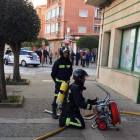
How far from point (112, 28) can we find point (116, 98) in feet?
12.2

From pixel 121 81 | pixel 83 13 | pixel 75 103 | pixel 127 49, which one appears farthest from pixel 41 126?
pixel 83 13

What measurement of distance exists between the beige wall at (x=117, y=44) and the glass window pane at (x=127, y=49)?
27cm

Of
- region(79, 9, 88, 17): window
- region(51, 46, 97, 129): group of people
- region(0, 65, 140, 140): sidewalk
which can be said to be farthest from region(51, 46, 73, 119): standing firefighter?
region(79, 9, 88, 17): window

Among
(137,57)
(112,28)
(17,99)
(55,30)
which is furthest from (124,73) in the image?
(55,30)

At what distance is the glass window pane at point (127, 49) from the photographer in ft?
26.4

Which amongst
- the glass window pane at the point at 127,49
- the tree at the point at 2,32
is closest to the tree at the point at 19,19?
the tree at the point at 2,32

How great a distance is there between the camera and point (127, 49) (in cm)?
843

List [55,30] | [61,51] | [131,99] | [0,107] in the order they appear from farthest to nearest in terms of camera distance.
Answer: [55,30] < [131,99] < [0,107] < [61,51]

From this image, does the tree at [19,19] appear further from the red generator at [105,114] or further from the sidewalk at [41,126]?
the red generator at [105,114]

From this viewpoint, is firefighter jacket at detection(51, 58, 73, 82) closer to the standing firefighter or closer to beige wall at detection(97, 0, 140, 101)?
the standing firefighter

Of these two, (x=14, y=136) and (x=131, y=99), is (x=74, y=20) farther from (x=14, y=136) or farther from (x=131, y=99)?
(x=14, y=136)

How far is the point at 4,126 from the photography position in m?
4.37

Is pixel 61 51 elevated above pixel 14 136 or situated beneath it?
elevated above

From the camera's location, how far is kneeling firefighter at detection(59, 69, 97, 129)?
4.09m
